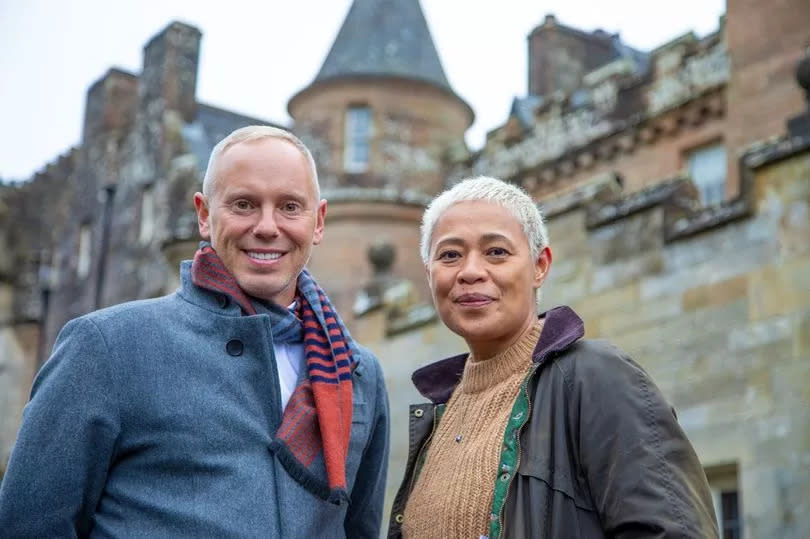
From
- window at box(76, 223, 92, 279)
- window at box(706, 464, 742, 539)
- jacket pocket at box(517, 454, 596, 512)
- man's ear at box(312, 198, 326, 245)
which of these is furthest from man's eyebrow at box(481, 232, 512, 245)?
window at box(76, 223, 92, 279)

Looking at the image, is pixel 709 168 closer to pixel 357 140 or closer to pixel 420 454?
pixel 357 140

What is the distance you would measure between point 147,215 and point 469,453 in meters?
22.9

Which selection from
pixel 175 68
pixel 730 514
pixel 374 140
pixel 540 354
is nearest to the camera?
pixel 540 354

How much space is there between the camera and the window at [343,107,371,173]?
19344mm

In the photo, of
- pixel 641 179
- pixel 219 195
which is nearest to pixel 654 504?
pixel 219 195

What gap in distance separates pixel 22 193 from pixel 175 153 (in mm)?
9609

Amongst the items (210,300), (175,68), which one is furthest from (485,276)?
(175,68)

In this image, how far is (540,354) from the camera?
3.55 meters

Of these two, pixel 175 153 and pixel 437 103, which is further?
pixel 175 153

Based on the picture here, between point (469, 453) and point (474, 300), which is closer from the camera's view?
point (469, 453)

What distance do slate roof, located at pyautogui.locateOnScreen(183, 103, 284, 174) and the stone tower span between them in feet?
13.1

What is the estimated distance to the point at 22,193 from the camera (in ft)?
108

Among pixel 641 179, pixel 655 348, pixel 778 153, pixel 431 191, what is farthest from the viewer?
pixel 431 191

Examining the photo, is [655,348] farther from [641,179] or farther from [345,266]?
[345,266]
